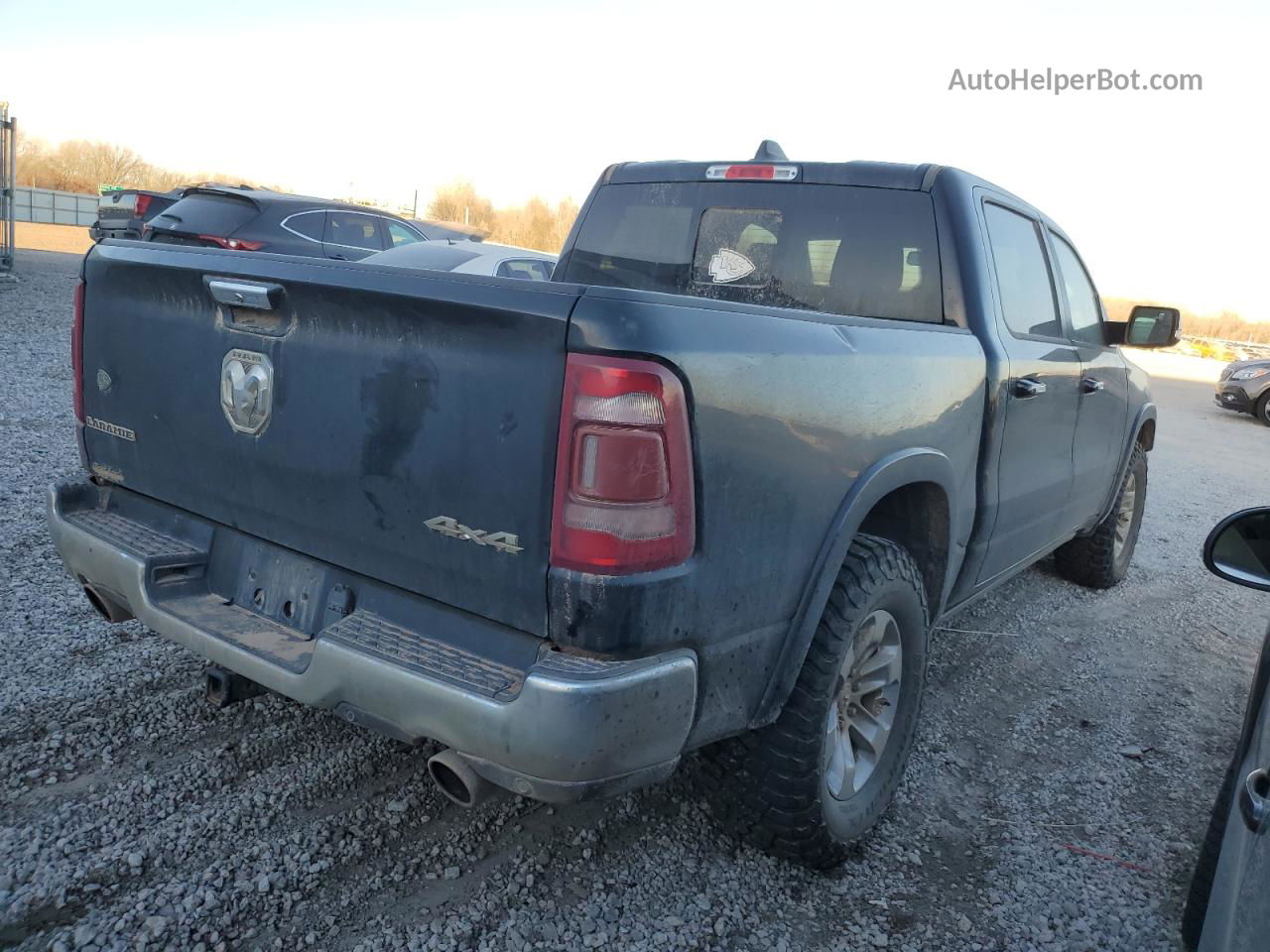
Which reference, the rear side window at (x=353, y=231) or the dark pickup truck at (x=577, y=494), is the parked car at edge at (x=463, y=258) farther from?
the dark pickup truck at (x=577, y=494)

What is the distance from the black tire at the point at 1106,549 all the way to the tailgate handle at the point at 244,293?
459cm

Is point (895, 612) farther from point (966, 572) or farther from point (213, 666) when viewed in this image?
point (213, 666)

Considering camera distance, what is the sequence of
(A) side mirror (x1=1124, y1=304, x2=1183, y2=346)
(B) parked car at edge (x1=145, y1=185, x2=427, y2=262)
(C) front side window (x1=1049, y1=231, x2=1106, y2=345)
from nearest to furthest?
(C) front side window (x1=1049, y1=231, x2=1106, y2=345)
(A) side mirror (x1=1124, y1=304, x2=1183, y2=346)
(B) parked car at edge (x1=145, y1=185, x2=427, y2=262)

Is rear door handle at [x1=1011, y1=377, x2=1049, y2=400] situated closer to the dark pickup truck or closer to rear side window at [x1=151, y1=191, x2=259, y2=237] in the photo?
the dark pickup truck

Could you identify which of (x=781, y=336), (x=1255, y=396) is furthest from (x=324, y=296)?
(x=1255, y=396)

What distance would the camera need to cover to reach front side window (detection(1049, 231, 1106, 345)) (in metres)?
4.38

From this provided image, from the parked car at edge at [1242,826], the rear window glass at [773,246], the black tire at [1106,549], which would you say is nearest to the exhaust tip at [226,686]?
the rear window glass at [773,246]

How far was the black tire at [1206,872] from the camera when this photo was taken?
2.38 metres

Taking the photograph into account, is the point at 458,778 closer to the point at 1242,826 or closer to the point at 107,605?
the point at 107,605

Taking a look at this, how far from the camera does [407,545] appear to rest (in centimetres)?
212

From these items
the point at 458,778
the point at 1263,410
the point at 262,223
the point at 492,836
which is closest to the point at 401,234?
the point at 262,223

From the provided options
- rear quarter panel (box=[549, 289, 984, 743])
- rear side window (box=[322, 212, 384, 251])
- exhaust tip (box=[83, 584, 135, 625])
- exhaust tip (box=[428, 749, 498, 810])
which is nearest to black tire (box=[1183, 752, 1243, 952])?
rear quarter panel (box=[549, 289, 984, 743])

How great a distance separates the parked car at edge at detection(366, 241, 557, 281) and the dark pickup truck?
6029 millimetres

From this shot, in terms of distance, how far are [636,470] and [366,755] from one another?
1681 mm
